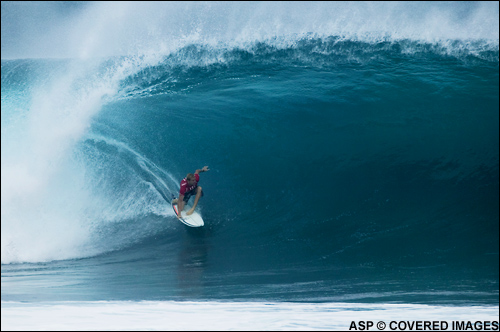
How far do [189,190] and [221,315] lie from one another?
240 cm

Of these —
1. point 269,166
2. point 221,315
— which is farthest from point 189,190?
point 221,315

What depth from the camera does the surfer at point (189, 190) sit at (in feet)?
22.5

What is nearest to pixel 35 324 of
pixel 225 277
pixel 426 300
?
pixel 225 277

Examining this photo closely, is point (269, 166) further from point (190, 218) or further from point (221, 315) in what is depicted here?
point (221, 315)

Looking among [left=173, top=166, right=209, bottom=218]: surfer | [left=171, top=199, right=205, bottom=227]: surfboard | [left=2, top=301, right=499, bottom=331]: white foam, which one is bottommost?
[left=2, top=301, right=499, bottom=331]: white foam

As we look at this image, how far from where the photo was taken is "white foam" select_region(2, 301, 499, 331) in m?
4.79

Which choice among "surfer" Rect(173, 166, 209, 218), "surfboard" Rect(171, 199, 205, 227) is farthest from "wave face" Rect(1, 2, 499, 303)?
"surfer" Rect(173, 166, 209, 218)

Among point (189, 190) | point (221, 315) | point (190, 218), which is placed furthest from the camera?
point (190, 218)

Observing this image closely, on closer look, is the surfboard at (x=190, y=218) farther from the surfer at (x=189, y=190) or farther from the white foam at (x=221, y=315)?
the white foam at (x=221, y=315)

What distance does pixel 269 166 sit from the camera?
822 cm

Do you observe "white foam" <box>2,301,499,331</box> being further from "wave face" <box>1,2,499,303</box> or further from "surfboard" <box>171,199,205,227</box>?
"surfboard" <box>171,199,205,227</box>

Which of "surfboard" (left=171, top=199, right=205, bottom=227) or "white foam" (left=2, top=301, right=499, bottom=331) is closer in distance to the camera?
"white foam" (left=2, top=301, right=499, bottom=331)

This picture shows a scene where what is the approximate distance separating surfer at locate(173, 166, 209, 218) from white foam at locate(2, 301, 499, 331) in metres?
1.79

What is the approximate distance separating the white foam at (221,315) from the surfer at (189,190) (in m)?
1.79
